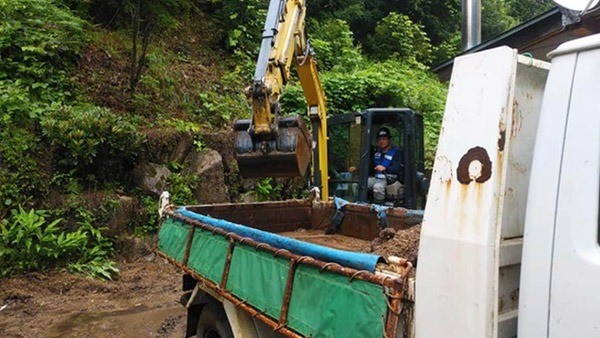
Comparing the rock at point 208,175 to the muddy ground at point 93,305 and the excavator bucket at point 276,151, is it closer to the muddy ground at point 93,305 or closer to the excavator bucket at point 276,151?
the muddy ground at point 93,305

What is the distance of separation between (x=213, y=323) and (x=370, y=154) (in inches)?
165

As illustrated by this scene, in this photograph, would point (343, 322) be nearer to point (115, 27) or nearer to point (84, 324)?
point (84, 324)

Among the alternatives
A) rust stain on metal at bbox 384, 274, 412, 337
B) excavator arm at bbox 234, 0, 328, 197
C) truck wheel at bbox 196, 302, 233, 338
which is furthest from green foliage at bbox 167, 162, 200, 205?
rust stain on metal at bbox 384, 274, 412, 337

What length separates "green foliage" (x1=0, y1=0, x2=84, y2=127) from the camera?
7781 millimetres

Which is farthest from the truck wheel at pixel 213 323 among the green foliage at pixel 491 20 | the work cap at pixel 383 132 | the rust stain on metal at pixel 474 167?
the green foliage at pixel 491 20

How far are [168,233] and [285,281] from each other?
1.97 meters

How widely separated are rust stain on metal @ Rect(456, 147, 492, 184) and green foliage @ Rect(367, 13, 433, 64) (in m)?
15.9

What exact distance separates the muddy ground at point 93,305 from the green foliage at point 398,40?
1245 cm

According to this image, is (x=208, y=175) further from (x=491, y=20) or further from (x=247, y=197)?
(x=491, y=20)

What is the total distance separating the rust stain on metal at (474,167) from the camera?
154 centimetres

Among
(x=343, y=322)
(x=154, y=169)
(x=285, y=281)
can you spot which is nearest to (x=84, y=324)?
(x=154, y=169)

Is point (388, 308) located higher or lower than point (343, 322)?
higher

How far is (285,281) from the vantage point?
2.32 meters

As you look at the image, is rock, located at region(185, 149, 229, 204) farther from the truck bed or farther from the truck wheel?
the truck wheel
